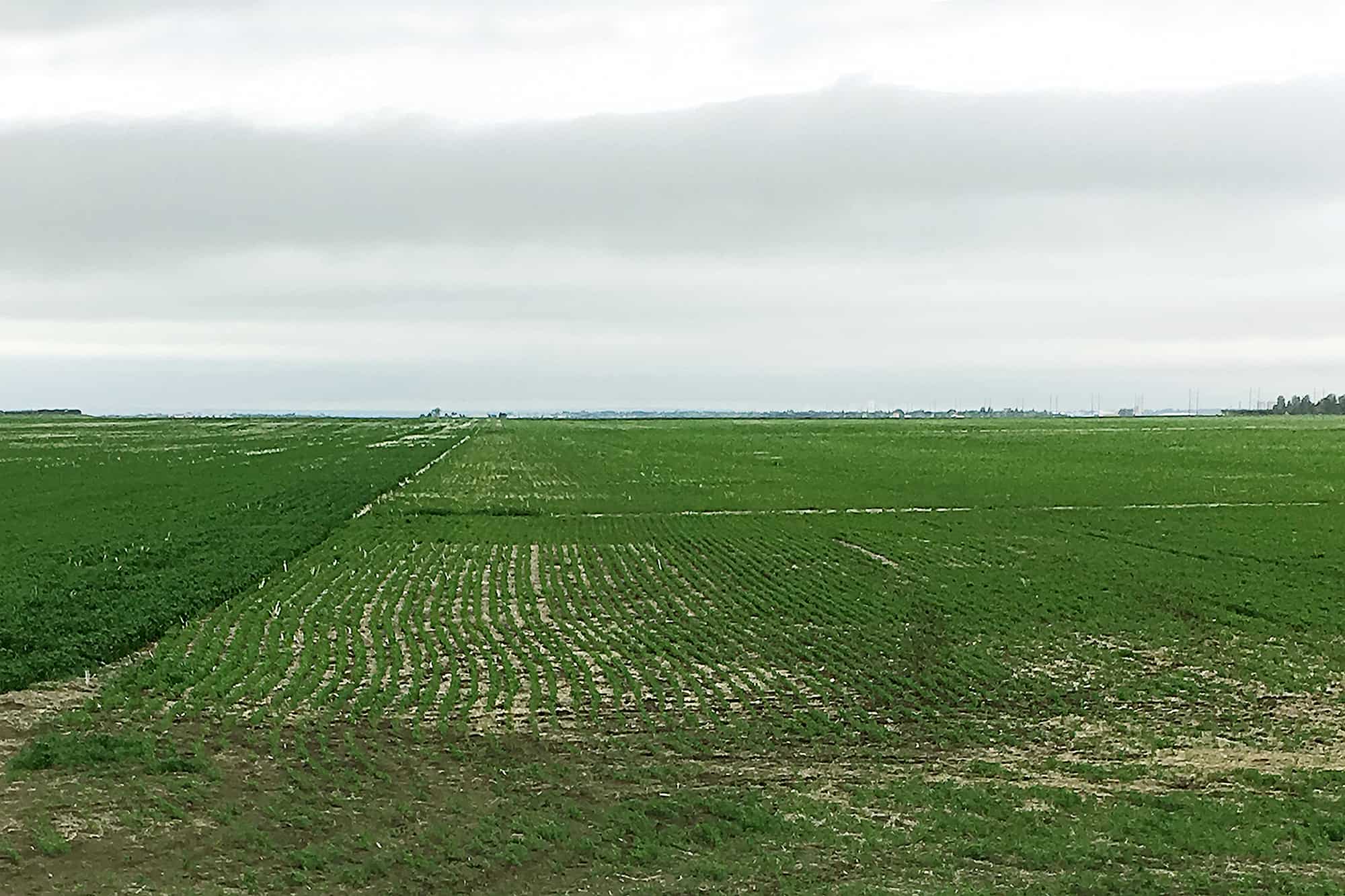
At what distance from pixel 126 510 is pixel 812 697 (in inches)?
1062

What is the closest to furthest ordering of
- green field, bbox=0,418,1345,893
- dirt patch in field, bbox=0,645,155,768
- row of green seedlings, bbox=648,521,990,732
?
green field, bbox=0,418,1345,893, dirt patch in field, bbox=0,645,155,768, row of green seedlings, bbox=648,521,990,732

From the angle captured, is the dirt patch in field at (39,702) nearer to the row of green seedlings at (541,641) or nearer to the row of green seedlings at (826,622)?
the row of green seedlings at (541,641)

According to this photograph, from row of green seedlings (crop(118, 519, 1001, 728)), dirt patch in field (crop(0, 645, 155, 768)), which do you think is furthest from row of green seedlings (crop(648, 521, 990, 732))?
dirt patch in field (crop(0, 645, 155, 768))

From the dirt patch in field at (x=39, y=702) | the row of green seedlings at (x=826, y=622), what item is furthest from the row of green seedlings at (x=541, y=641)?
the dirt patch in field at (x=39, y=702)

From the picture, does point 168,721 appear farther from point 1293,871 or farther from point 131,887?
point 1293,871

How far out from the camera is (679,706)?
43.0ft

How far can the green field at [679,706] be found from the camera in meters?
8.64

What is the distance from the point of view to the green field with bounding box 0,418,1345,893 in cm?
864

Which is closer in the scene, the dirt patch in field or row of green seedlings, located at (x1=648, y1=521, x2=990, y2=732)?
the dirt patch in field

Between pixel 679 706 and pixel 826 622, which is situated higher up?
pixel 826 622

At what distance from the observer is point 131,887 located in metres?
8.08

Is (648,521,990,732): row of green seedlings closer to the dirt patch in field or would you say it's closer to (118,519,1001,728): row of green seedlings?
(118,519,1001,728): row of green seedlings

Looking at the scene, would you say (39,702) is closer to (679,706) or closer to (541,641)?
(541,641)

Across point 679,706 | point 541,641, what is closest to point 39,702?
point 541,641
